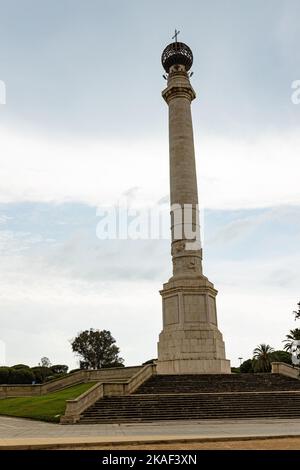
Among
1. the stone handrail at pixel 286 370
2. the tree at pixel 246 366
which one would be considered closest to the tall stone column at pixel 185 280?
the stone handrail at pixel 286 370

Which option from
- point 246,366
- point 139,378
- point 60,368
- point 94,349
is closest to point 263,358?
point 246,366

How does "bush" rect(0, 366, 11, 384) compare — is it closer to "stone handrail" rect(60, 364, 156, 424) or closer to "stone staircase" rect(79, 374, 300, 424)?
"stone handrail" rect(60, 364, 156, 424)

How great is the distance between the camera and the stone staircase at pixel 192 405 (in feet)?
76.4

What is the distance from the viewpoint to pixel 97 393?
2614 centimetres

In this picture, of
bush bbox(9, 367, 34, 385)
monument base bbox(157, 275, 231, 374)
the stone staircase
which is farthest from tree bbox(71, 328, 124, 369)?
the stone staircase

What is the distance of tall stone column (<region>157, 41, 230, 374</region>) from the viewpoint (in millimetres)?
36438

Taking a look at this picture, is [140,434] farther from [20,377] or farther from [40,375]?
[40,375]

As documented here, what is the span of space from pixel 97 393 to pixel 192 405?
17.7ft

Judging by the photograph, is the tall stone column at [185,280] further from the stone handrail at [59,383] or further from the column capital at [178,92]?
the stone handrail at [59,383]

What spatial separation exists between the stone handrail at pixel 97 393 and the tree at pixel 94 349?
166ft

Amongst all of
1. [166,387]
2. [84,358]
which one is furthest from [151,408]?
[84,358]

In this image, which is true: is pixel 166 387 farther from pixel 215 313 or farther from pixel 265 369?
pixel 265 369

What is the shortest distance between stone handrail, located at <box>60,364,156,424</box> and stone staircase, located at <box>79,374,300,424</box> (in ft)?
1.10

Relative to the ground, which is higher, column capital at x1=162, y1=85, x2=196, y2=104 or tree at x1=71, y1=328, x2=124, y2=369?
column capital at x1=162, y1=85, x2=196, y2=104
